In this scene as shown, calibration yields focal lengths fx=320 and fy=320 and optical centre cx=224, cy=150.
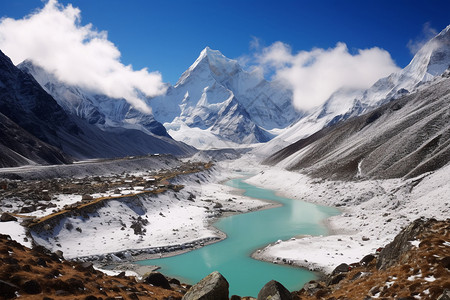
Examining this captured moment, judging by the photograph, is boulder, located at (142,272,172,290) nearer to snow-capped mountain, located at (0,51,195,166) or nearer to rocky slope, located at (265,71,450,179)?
rocky slope, located at (265,71,450,179)

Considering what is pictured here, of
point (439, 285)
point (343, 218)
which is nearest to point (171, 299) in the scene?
point (439, 285)

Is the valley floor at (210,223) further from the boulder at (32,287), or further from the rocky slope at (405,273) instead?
the boulder at (32,287)

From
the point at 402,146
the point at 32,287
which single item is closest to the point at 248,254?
the point at 32,287

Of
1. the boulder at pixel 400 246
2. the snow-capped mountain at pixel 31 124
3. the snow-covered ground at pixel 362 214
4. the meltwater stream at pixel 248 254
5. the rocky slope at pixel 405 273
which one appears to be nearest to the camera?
the rocky slope at pixel 405 273

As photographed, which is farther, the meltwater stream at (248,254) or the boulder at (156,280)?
the meltwater stream at (248,254)

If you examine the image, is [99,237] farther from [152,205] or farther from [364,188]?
[364,188]

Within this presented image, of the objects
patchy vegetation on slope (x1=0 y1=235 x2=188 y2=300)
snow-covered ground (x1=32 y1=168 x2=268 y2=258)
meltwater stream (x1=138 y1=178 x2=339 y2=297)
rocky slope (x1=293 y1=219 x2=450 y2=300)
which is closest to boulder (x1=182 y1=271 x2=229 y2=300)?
patchy vegetation on slope (x1=0 y1=235 x2=188 y2=300)

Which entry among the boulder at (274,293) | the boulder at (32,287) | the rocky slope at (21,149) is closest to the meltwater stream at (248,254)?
the boulder at (274,293)
